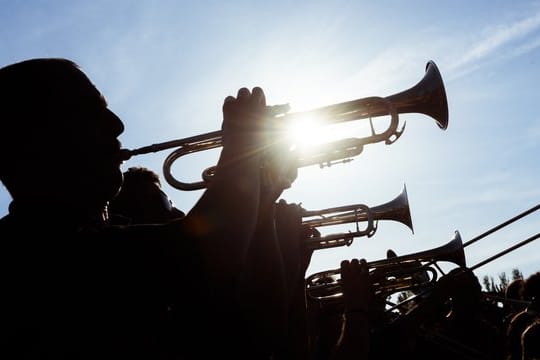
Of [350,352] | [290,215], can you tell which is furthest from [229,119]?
[350,352]

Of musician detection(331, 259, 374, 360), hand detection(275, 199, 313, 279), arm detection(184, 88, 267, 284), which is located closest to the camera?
arm detection(184, 88, 267, 284)

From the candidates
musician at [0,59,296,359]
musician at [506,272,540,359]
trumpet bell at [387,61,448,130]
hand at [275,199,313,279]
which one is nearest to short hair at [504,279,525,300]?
musician at [506,272,540,359]

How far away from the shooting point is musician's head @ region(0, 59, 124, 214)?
1.84 m

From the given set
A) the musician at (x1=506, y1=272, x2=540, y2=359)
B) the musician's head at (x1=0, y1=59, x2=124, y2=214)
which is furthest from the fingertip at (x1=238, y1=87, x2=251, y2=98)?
the musician at (x1=506, y1=272, x2=540, y2=359)

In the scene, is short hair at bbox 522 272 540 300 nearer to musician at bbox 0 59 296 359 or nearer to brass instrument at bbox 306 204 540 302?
brass instrument at bbox 306 204 540 302

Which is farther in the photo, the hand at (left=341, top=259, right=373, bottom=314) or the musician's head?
the hand at (left=341, top=259, right=373, bottom=314)

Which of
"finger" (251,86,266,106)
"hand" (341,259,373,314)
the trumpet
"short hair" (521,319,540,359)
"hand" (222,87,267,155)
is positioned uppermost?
the trumpet

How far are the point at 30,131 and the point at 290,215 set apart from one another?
2.28 meters

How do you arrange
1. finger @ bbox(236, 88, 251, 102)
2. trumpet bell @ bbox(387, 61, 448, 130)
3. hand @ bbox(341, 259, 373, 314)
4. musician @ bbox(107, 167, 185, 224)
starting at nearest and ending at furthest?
1. finger @ bbox(236, 88, 251, 102)
2. musician @ bbox(107, 167, 185, 224)
3. trumpet bell @ bbox(387, 61, 448, 130)
4. hand @ bbox(341, 259, 373, 314)

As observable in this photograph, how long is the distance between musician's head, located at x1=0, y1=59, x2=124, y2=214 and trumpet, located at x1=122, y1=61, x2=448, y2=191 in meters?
1.06

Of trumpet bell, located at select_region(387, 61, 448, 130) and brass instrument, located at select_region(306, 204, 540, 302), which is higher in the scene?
trumpet bell, located at select_region(387, 61, 448, 130)

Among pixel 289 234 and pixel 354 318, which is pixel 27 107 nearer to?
pixel 289 234

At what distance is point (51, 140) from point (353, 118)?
7.61 ft

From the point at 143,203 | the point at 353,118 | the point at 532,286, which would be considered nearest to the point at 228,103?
the point at 143,203
